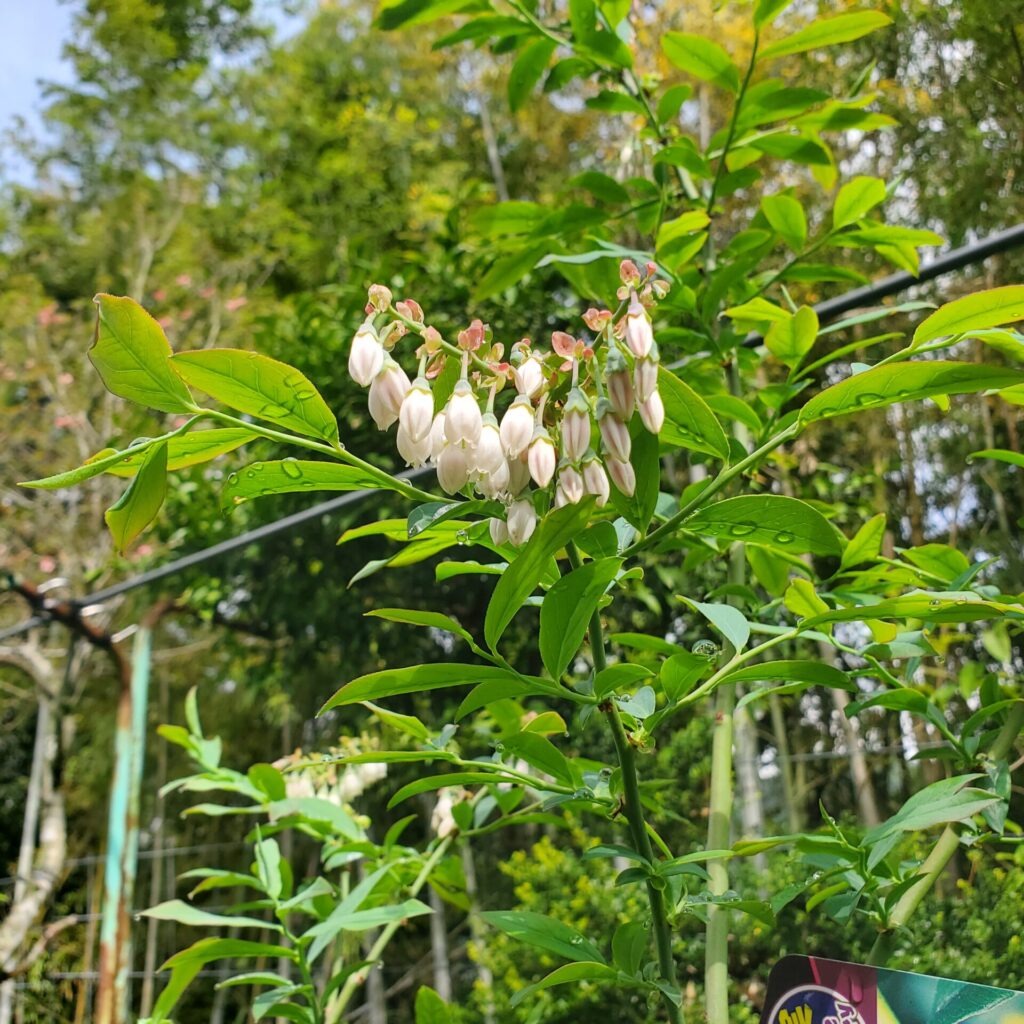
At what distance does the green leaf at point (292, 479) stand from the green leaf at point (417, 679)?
0.28ft

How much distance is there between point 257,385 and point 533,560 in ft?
0.49

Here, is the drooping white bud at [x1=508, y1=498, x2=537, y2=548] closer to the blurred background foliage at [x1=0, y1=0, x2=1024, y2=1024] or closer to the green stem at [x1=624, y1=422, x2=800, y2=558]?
the green stem at [x1=624, y1=422, x2=800, y2=558]

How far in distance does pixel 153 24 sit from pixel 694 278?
7548 mm

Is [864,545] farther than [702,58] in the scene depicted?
No

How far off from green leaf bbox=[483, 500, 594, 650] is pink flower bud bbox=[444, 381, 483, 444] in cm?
6

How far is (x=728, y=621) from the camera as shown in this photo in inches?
19.3

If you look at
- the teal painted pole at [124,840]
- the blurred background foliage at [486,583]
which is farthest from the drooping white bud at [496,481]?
the teal painted pole at [124,840]

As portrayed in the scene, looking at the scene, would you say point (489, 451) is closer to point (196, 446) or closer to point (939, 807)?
point (196, 446)

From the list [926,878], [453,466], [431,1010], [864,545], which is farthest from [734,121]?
[431,1010]

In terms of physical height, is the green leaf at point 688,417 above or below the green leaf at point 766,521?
above

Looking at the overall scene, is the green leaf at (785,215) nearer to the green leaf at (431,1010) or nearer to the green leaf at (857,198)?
the green leaf at (857,198)

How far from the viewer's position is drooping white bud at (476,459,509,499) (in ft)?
1.41

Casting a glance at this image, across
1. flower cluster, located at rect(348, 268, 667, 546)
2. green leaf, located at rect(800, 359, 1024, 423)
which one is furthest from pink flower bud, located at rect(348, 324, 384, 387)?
green leaf, located at rect(800, 359, 1024, 423)

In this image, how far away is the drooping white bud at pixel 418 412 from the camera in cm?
44
